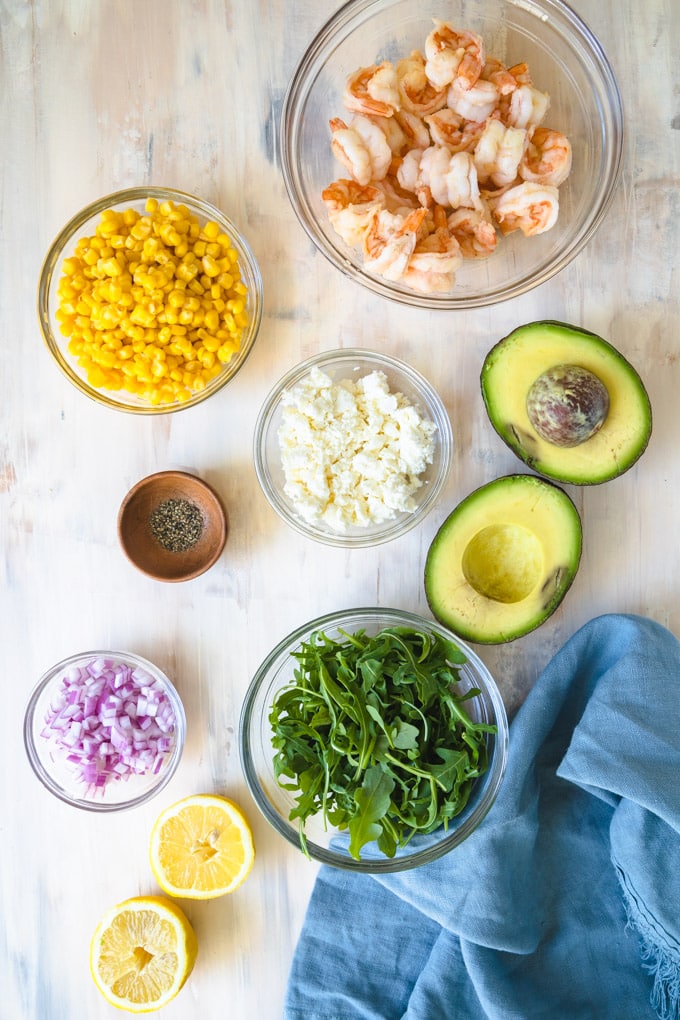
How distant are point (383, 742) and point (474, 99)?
1183 millimetres

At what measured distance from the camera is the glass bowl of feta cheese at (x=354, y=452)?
1526 millimetres

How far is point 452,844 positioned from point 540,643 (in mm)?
447

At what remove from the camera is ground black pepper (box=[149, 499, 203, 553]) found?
5.44 ft

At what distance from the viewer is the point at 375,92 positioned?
1443 millimetres

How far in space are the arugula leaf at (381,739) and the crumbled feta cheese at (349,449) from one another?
26 centimetres

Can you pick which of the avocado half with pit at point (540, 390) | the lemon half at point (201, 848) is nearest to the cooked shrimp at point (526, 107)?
the avocado half with pit at point (540, 390)

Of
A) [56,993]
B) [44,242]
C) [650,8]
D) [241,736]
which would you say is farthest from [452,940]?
[650,8]

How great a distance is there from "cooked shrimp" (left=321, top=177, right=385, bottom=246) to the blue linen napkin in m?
0.91

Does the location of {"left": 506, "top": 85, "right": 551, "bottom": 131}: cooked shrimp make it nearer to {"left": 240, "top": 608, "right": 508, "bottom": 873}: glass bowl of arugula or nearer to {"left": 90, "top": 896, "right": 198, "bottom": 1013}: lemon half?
{"left": 240, "top": 608, "right": 508, "bottom": 873}: glass bowl of arugula

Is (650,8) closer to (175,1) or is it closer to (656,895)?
(175,1)

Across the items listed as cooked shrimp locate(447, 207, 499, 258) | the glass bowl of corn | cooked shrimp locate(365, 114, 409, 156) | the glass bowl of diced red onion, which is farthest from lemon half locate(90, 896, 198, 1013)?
cooked shrimp locate(365, 114, 409, 156)

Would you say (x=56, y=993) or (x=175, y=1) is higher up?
(x=175, y=1)

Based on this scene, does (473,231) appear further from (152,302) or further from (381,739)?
(381,739)

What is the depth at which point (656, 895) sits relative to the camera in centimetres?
151
